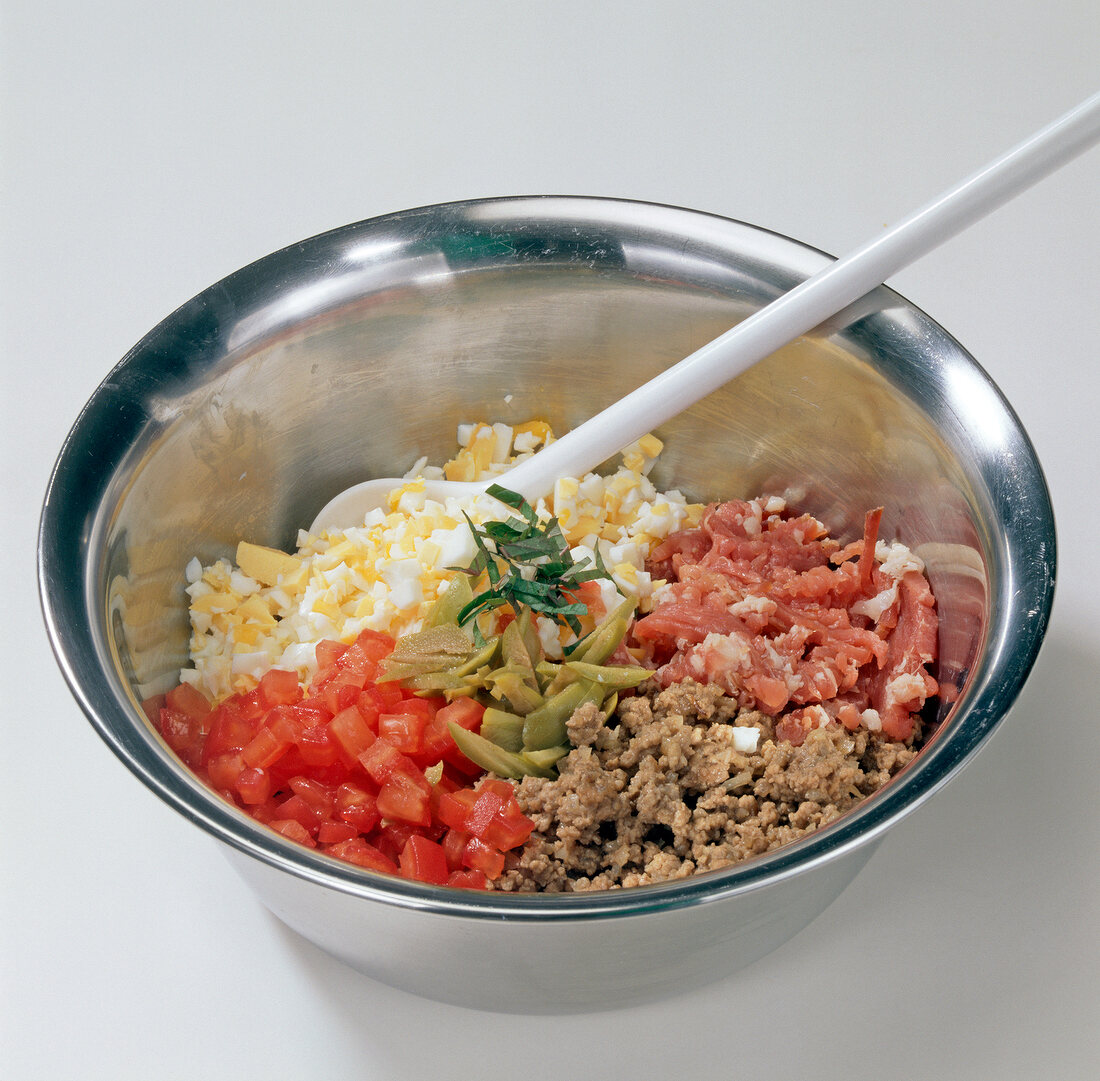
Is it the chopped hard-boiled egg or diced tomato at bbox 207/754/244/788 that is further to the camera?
the chopped hard-boiled egg

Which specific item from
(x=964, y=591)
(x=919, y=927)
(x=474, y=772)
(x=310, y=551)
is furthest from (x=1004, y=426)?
(x=310, y=551)

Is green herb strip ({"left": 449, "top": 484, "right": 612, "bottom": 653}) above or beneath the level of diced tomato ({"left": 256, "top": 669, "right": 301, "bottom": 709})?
above

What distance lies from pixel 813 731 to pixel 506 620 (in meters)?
0.57

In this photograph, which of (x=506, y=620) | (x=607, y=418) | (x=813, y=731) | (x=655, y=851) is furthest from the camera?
(x=607, y=418)

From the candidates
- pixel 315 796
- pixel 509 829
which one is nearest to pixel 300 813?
pixel 315 796

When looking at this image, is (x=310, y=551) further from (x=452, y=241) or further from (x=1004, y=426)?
(x=1004, y=426)

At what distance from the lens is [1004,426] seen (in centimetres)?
205

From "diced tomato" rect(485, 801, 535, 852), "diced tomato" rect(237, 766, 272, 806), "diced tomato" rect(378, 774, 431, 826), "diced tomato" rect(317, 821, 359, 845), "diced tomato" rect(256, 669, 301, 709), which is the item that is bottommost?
"diced tomato" rect(485, 801, 535, 852)

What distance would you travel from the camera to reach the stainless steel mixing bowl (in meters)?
1.66

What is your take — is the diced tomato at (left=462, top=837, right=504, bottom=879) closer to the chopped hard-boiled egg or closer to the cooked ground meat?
the cooked ground meat

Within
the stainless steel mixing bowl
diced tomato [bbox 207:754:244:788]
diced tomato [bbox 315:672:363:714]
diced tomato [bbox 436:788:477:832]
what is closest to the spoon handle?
the stainless steel mixing bowl

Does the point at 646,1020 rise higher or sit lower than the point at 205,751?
lower

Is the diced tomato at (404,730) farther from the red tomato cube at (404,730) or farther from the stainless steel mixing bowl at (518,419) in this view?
the stainless steel mixing bowl at (518,419)

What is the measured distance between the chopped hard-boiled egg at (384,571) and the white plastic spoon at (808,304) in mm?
77
